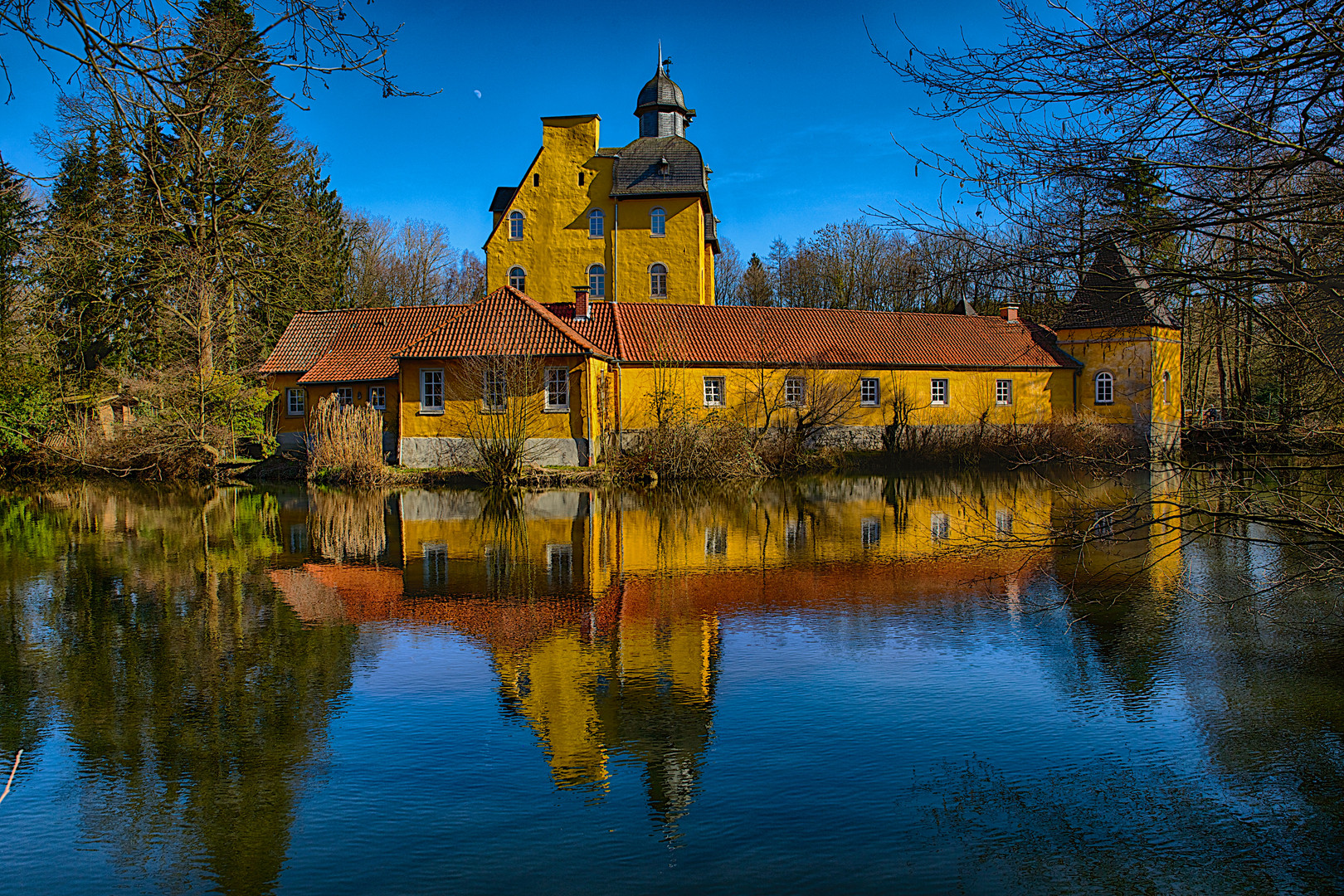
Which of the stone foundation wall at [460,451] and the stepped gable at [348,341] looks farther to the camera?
the stepped gable at [348,341]

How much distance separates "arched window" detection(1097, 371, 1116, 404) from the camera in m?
39.2

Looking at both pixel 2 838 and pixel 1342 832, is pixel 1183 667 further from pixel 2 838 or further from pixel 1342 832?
pixel 2 838

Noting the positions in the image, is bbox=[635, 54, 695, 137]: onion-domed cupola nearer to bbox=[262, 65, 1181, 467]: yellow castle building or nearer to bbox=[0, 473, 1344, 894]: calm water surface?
bbox=[262, 65, 1181, 467]: yellow castle building

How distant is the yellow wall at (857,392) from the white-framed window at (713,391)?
6.0 inches

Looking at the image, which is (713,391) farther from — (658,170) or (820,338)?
(658,170)

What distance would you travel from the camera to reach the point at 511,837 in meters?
4.88

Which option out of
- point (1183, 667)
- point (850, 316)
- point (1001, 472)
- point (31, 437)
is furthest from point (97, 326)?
point (1183, 667)

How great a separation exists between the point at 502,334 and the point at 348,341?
29.1ft

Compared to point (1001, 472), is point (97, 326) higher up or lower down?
higher up

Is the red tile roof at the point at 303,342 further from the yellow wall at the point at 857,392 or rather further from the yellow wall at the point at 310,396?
the yellow wall at the point at 857,392

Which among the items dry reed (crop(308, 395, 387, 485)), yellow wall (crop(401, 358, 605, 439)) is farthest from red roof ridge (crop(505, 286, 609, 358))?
dry reed (crop(308, 395, 387, 485))

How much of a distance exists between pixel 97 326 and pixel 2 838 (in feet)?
110

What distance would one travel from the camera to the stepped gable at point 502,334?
28.2 m

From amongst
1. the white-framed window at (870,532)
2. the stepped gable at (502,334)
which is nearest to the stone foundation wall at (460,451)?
the stepped gable at (502,334)
